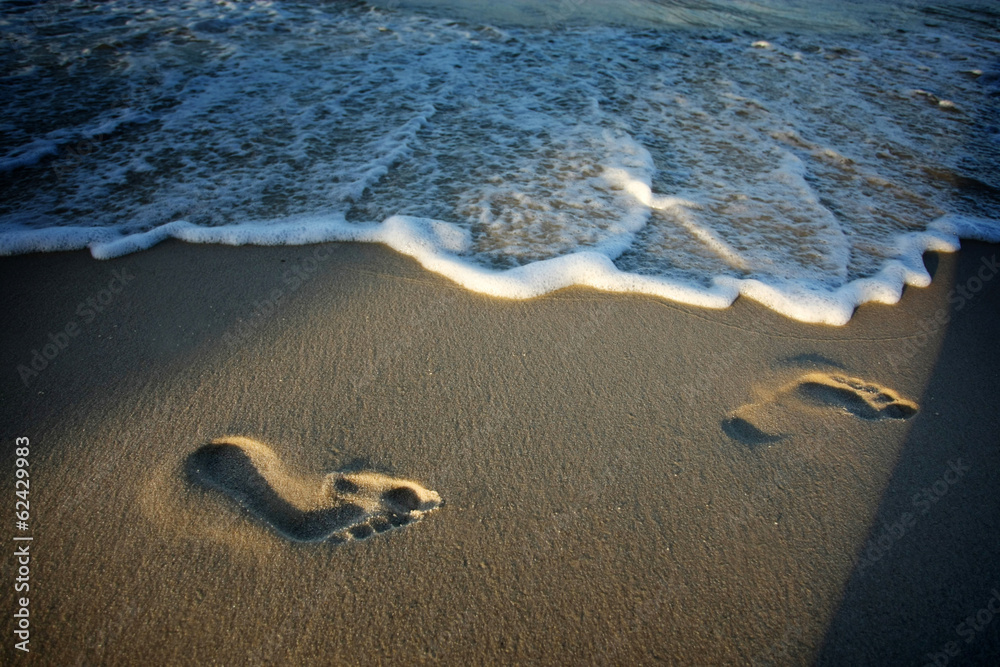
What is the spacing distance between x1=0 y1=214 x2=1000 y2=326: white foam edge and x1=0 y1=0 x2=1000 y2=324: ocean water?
1 cm

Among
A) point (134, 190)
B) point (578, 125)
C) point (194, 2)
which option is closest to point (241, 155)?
point (134, 190)

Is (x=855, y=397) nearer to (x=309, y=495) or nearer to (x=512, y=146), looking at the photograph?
(x=309, y=495)

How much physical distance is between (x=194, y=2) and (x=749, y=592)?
8019 mm

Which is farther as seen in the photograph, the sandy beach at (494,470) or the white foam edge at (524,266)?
the white foam edge at (524,266)

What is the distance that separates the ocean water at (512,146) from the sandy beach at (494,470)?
1.15 feet

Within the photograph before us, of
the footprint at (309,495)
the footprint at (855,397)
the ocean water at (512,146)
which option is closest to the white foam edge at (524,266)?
the ocean water at (512,146)

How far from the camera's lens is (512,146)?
11.6ft

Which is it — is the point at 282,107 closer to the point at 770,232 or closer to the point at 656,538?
the point at 770,232

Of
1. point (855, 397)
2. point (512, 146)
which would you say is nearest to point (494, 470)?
point (855, 397)

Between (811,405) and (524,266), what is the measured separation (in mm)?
1301

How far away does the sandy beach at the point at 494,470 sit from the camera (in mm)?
1328

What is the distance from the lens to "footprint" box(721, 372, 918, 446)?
70.3 inches

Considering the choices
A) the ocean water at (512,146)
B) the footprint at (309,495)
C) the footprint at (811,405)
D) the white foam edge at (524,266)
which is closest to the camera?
the footprint at (309,495)

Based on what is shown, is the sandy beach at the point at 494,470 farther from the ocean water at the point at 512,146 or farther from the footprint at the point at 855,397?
the ocean water at the point at 512,146
